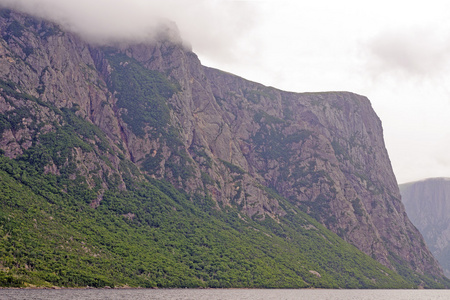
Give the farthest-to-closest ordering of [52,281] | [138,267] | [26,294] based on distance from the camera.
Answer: [138,267], [52,281], [26,294]

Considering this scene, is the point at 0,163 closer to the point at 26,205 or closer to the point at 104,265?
the point at 26,205

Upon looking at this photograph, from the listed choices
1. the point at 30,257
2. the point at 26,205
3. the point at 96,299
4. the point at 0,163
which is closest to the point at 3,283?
the point at 30,257

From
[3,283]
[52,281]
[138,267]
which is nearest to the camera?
[3,283]

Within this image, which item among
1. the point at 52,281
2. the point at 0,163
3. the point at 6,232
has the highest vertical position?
the point at 0,163

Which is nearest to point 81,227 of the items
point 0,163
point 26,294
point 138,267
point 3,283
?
point 138,267

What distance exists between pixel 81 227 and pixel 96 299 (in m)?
78.8

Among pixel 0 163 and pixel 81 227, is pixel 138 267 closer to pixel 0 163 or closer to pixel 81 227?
pixel 81 227

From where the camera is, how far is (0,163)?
198 metres

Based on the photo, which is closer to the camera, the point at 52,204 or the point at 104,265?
the point at 104,265

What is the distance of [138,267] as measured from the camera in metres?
190

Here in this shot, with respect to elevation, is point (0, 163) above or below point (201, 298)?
above

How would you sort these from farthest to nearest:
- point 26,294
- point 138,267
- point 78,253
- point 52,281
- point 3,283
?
point 138,267
point 78,253
point 52,281
point 3,283
point 26,294

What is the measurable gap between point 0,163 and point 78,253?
57659mm

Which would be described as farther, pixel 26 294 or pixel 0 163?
pixel 0 163
